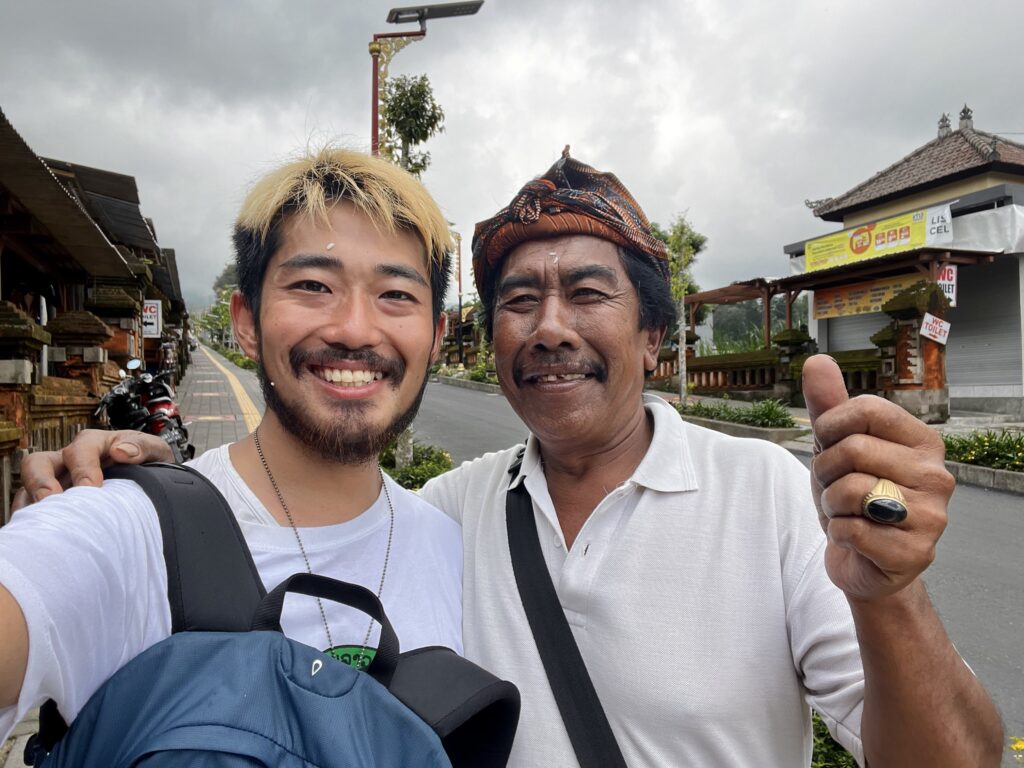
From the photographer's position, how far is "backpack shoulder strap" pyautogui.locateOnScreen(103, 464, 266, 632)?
48.9 inches

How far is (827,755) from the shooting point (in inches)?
106

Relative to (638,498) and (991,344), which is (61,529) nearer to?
(638,498)

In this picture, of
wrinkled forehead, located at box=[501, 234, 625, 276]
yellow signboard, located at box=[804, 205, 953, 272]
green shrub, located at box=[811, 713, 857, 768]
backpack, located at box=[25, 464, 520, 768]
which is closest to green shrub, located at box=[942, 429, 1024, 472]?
yellow signboard, located at box=[804, 205, 953, 272]

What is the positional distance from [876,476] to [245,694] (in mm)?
1084

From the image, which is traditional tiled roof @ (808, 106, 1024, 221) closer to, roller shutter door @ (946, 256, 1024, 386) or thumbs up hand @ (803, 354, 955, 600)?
roller shutter door @ (946, 256, 1024, 386)

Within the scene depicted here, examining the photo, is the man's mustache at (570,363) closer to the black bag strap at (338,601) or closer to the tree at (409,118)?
the black bag strap at (338,601)

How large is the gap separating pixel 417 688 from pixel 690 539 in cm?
75

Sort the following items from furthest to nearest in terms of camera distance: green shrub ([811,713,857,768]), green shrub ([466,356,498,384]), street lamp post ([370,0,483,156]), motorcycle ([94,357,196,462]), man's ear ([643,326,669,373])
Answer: green shrub ([466,356,498,384]) < motorcycle ([94,357,196,462]) < street lamp post ([370,0,483,156]) < green shrub ([811,713,857,768]) < man's ear ([643,326,669,373])

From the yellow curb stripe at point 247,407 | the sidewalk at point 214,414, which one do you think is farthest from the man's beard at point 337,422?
the yellow curb stripe at point 247,407

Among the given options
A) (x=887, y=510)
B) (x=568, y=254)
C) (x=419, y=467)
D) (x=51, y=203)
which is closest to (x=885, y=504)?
(x=887, y=510)

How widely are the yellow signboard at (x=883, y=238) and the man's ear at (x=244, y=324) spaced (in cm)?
1758

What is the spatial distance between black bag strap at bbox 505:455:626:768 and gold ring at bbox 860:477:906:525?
0.77m

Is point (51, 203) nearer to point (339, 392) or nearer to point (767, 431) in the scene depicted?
point (339, 392)

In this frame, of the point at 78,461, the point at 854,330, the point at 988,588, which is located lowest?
the point at 988,588
